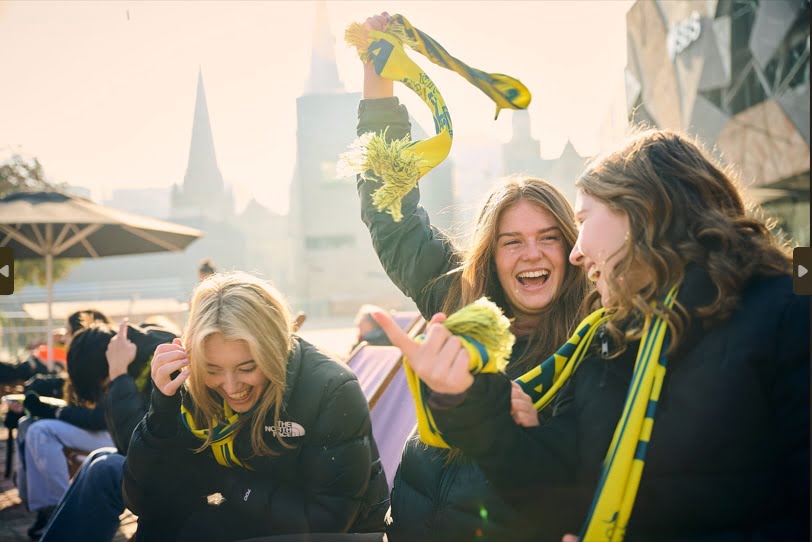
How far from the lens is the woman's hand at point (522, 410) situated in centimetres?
151

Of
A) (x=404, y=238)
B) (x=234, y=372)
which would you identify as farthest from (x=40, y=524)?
(x=404, y=238)

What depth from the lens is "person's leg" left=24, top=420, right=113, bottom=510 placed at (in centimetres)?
414

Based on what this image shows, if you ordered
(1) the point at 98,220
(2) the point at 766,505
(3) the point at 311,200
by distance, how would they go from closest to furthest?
(2) the point at 766,505 → (1) the point at 98,220 → (3) the point at 311,200

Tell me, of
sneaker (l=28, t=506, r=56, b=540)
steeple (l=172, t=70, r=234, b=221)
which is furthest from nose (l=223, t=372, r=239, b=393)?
steeple (l=172, t=70, r=234, b=221)

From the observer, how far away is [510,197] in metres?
2.19

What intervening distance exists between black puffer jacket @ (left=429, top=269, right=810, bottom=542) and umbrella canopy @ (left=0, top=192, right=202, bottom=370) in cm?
597

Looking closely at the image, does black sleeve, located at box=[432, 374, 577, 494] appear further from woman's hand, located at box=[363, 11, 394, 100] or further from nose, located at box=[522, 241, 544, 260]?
woman's hand, located at box=[363, 11, 394, 100]

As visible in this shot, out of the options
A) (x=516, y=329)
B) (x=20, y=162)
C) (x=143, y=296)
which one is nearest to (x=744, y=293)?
(x=516, y=329)

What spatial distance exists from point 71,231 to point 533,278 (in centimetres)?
680

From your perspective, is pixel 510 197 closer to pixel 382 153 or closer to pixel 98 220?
pixel 382 153

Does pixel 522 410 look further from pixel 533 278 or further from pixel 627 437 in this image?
pixel 533 278

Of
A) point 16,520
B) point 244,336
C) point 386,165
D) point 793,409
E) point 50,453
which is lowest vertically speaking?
point 16,520

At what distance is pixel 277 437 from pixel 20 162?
15551 mm

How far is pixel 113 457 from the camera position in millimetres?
2926
